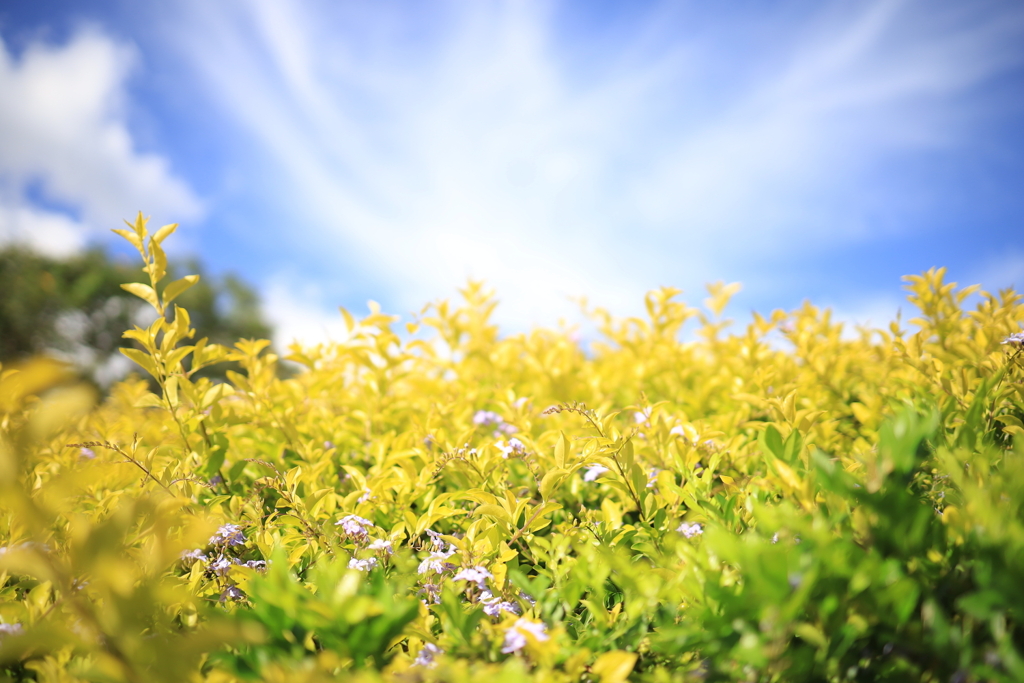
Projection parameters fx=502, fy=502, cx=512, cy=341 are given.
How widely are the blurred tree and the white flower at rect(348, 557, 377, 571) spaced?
2742cm

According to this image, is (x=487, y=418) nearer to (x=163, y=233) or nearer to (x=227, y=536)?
(x=227, y=536)

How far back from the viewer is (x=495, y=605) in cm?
158

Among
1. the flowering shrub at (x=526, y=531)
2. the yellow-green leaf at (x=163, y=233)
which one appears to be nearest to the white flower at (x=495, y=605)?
the flowering shrub at (x=526, y=531)

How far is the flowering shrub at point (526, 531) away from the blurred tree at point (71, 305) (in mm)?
26478

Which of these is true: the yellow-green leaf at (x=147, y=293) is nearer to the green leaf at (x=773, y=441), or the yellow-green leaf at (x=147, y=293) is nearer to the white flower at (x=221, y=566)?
the white flower at (x=221, y=566)

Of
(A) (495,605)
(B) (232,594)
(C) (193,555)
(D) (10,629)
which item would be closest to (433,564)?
(A) (495,605)

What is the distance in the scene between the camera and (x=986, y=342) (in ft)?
7.77

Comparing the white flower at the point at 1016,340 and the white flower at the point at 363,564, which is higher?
the white flower at the point at 1016,340

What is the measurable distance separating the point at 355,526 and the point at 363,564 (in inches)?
6.2

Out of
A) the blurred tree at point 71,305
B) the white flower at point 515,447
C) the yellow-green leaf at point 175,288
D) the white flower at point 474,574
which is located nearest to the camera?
the white flower at point 474,574

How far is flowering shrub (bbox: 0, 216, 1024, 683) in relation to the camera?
1.05m

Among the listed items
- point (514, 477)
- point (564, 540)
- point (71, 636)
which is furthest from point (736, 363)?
point (71, 636)

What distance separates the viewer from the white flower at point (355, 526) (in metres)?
1.78

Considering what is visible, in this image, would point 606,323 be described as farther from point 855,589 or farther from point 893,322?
point 855,589
